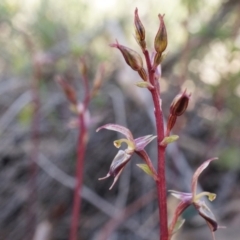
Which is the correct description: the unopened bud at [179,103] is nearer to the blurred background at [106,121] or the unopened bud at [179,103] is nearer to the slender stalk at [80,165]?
the slender stalk at [80,165]

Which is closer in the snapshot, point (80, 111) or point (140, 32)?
point (140, 32)

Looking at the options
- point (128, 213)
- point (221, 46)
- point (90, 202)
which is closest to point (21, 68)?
point (90, 202)

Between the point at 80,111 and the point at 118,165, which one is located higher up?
the point at 118,165

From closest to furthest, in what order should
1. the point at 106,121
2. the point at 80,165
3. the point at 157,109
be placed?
the point at 157,109, the point at 80,165, the point at 106,121

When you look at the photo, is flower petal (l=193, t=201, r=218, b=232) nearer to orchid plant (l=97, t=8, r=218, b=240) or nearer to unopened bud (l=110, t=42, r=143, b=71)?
orchid plant (l=97, t=8, r=218, b=240)

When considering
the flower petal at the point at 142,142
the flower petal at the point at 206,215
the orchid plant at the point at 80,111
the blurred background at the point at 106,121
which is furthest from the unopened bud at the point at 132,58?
the blurred background at the point at 106,121

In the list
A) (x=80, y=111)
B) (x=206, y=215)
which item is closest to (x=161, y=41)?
(x=206, y=215)

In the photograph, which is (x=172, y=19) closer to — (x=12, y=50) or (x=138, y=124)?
(x=138, y=124)

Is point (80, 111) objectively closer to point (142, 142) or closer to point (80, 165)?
point (80, 165)
